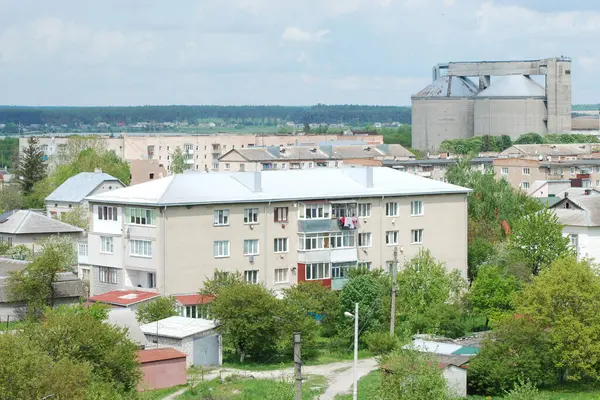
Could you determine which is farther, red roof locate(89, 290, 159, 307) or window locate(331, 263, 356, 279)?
window locate(331, 263, 356, 279)

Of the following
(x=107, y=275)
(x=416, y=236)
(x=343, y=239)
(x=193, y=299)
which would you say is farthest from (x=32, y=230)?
(x=416, y=236)

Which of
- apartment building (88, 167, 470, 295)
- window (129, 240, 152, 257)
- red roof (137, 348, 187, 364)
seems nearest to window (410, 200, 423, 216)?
apartment building (88, 167, 470, 295)

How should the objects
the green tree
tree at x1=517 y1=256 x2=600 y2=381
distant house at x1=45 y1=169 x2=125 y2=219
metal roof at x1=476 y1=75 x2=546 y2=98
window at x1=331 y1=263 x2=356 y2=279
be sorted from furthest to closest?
metal roof at x1=476 y1=75 x2=546 y2=98, distant house at x1=45 y1=169 x2=125 y2=219, window at x1=331 y1=263 x2=356 y2=279, the green tree, tree at x1=517 y1=256 x2=600 y2=381

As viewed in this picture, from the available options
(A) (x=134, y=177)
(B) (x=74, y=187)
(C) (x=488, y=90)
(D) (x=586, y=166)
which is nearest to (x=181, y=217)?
(B) (x=74, y=187)

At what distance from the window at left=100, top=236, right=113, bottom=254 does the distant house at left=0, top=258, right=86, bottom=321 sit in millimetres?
1469

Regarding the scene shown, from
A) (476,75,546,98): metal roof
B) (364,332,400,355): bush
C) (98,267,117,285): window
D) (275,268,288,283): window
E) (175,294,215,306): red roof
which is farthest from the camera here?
(476,75,546,98): metal roof

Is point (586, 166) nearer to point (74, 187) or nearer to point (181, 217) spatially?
point (74, 187)

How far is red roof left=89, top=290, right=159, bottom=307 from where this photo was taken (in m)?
43.9

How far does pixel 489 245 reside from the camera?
54.3 meters

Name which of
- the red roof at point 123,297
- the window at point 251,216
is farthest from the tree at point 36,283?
the window at point 251,216

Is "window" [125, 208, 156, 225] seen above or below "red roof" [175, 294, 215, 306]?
above

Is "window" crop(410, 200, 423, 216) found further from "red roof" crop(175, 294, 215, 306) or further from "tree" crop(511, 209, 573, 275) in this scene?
"red roof" crop(175, 294, 215, 306)

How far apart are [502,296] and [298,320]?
8.46m

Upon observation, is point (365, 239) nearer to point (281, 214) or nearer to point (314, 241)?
point (314, 241)
